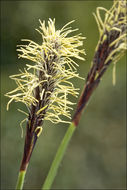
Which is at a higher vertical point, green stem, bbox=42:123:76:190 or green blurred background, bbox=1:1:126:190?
green stem, bbox=42:123:76:190

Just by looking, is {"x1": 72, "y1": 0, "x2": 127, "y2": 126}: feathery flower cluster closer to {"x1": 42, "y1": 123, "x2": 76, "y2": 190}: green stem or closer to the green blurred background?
{"x1": 42, "y1": 123, "x2": 76, "y2": 190}: green stem

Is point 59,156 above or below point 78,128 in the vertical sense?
above

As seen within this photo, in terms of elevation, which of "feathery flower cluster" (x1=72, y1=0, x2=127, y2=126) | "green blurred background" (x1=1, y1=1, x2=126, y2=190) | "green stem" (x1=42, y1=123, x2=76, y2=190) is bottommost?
"green blurred background" (x1=1, y1=1, x2=126, y2=190)

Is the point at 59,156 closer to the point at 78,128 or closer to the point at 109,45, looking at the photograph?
the point at 109,45

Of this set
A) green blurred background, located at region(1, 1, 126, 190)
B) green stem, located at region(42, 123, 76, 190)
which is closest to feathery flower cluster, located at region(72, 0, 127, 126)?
green stem, located at region(42, 123, 76, 190)

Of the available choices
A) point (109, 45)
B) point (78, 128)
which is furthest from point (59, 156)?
point (78, 128)

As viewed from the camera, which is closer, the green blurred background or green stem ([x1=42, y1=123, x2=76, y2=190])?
green stem ([x1=42, y1=123, x2=76, y2=190])

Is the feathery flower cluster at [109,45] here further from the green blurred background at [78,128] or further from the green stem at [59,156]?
the green blurred background at [78,128]

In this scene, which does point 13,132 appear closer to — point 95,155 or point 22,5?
point 95,155
